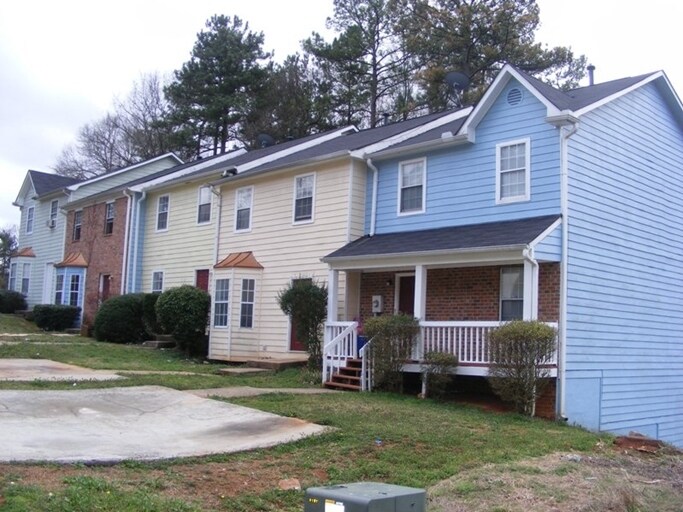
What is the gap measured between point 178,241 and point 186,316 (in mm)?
4786

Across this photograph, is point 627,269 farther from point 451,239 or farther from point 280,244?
point 280,244

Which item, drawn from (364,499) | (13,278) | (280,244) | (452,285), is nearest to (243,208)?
(280,244)

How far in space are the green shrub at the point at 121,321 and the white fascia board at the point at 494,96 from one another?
1310 cm

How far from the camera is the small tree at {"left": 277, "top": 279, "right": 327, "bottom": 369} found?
1705 cm

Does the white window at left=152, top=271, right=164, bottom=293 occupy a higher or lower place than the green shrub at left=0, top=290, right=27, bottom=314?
higher

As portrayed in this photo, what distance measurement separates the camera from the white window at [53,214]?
1273 inches

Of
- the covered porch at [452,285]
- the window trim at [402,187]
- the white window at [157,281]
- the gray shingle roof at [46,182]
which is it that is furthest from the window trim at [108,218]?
the window trim at [402,187]

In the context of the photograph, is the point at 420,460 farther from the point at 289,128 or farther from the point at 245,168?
the point at 289,128

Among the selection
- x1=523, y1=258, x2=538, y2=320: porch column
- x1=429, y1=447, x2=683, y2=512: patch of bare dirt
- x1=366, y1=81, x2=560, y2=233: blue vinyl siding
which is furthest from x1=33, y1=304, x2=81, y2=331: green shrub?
x1=429, y1=447, x2=683, y2=512: patch of bare dirt

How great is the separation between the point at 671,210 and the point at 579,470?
11.4 meters

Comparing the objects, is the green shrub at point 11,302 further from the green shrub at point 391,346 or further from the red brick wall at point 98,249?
the green shrub at point 391,346

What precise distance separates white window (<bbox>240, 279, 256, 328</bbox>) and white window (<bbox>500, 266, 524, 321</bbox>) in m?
7.65

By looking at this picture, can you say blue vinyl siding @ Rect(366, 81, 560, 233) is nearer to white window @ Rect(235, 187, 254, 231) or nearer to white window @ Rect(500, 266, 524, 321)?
white window @ Rect(500, 266, 524, 321)

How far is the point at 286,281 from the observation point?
19.2 meters
